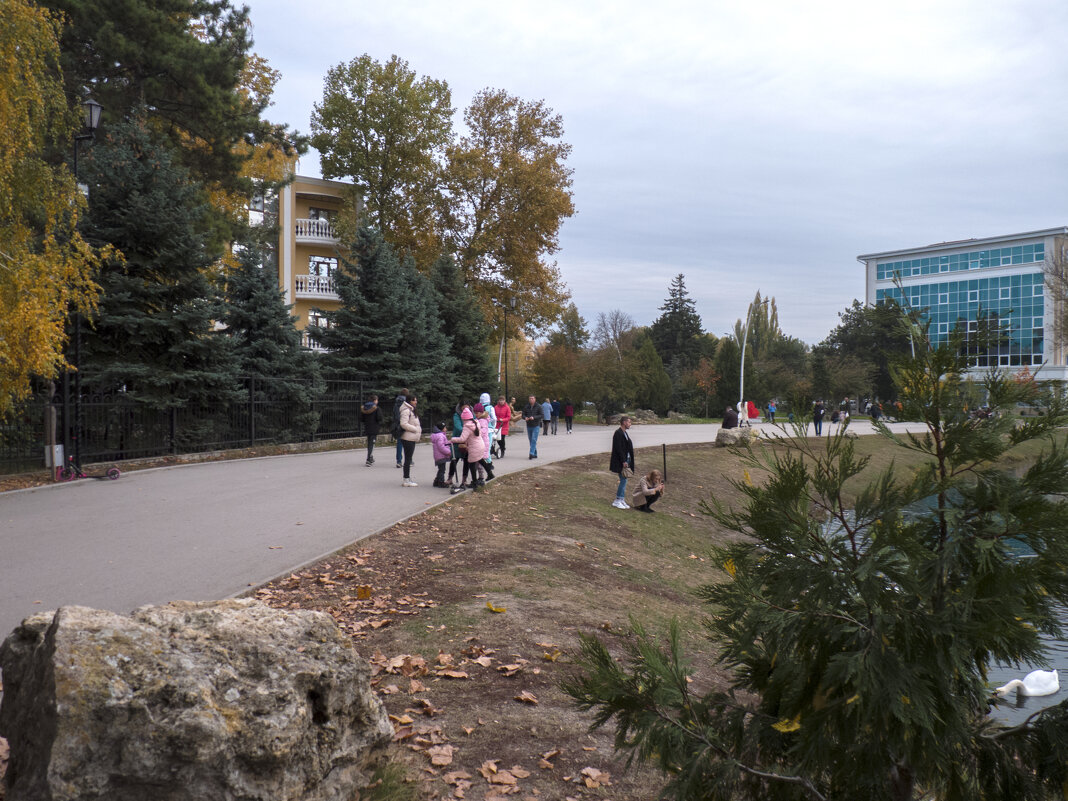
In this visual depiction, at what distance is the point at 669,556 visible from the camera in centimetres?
1399

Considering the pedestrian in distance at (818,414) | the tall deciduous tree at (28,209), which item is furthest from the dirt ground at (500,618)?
the tall deciduous tree at (28,209)

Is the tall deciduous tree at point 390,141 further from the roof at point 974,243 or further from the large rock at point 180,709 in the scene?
the roof at point 974,243

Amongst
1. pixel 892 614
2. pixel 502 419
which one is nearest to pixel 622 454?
pixel 502 419

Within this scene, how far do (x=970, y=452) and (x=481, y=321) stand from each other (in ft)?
116

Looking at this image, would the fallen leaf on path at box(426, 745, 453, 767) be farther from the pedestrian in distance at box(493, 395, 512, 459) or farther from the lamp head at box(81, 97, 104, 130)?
the pedestrian in distance at box(493, 395, 512, 459)

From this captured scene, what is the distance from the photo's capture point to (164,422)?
63.4ft

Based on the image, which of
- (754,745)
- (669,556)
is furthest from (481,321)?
(754,745)

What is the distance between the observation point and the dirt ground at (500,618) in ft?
15.0

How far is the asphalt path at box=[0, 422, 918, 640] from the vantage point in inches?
305

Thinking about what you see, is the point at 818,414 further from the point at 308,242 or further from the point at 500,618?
the point at 308,242

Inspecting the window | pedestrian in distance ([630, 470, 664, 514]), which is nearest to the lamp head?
pedestrian in distance ([630, 470, 664, 514])

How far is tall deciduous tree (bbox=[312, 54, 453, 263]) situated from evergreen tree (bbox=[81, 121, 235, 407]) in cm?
1991

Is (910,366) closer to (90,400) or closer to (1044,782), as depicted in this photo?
(1044,782)

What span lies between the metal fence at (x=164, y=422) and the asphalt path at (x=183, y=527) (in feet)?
3.98
